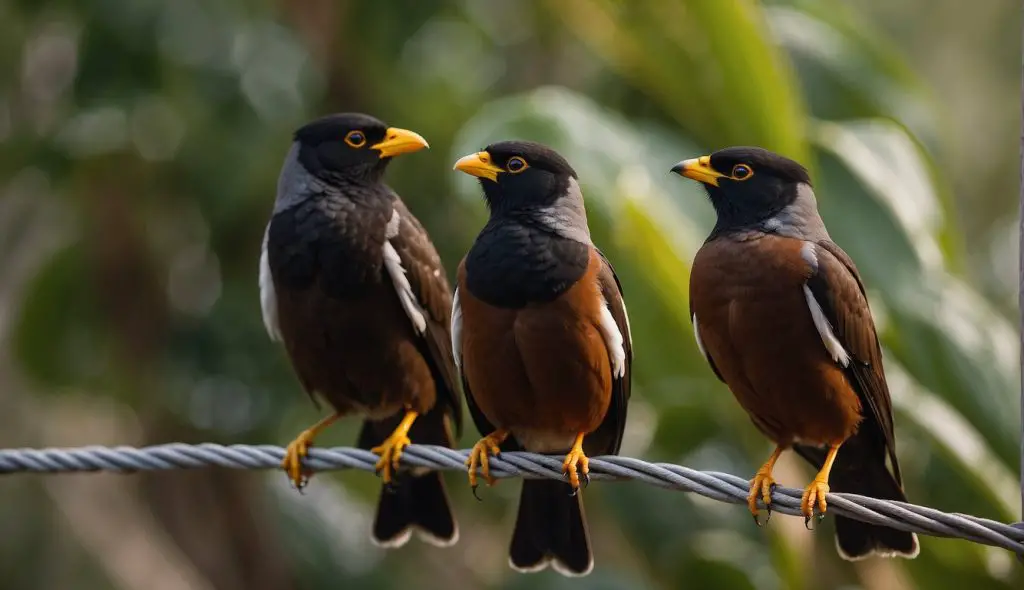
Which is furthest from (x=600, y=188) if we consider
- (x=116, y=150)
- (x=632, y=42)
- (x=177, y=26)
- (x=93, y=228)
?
(x=93, y=228)

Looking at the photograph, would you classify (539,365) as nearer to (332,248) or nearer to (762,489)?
(762,489)

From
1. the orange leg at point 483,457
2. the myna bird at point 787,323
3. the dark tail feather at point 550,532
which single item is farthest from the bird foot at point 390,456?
the myna bird at point 787,323

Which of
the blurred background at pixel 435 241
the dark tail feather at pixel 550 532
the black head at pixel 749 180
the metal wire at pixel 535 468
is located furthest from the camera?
the blurred background at pixel 435 241

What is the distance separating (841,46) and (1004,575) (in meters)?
2.85

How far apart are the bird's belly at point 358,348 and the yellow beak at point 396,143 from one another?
1.47ft

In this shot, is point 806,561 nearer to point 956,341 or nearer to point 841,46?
point 956,341

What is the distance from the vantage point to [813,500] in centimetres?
355

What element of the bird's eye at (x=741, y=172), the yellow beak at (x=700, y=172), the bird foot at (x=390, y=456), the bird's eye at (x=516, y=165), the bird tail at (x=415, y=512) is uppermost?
the bird's eye at (x=741, y=172)

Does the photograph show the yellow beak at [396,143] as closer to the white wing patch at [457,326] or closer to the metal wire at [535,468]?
the white wing patch at [457,326]

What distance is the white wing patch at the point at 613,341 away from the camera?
3.97m

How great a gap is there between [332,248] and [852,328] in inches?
64.3

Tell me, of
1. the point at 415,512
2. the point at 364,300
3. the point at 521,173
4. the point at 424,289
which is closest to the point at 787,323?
the point at 521,173

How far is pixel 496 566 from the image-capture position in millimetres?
10336

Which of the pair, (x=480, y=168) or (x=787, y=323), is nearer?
(x=787, y=323)
